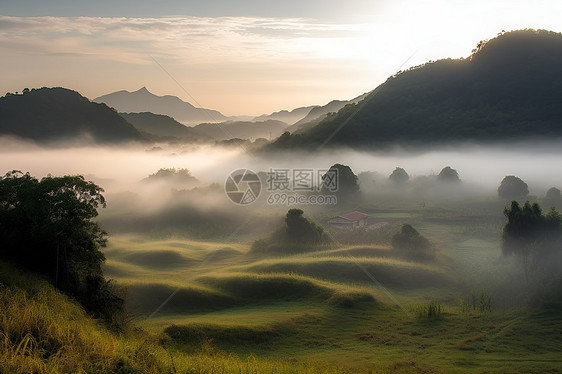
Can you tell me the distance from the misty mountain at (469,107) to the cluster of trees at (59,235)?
152894 mm

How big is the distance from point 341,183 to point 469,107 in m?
92.8

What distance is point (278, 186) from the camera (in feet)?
408

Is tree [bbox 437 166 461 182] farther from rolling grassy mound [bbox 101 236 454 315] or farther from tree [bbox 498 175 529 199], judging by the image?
rolling grassy mound [bbox 101 236 454 315]

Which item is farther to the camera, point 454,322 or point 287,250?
point 287,250

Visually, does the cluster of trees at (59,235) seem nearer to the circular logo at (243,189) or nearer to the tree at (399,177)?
the circular logo at (243,189)

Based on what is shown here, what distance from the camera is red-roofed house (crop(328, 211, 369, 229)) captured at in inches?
3216

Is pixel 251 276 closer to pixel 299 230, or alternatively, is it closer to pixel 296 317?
pixel 296 317

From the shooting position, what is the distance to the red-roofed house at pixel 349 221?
81.7 meters

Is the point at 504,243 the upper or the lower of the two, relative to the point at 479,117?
lower

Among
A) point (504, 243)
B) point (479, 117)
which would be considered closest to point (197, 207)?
point (504, 243)

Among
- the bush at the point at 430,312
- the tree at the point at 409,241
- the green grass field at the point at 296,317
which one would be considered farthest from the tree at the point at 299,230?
the bush at the point at 430,312

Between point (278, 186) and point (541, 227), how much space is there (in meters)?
81.8

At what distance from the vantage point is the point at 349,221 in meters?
81.9

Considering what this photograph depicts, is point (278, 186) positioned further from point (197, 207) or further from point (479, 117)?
point (479, 117)
